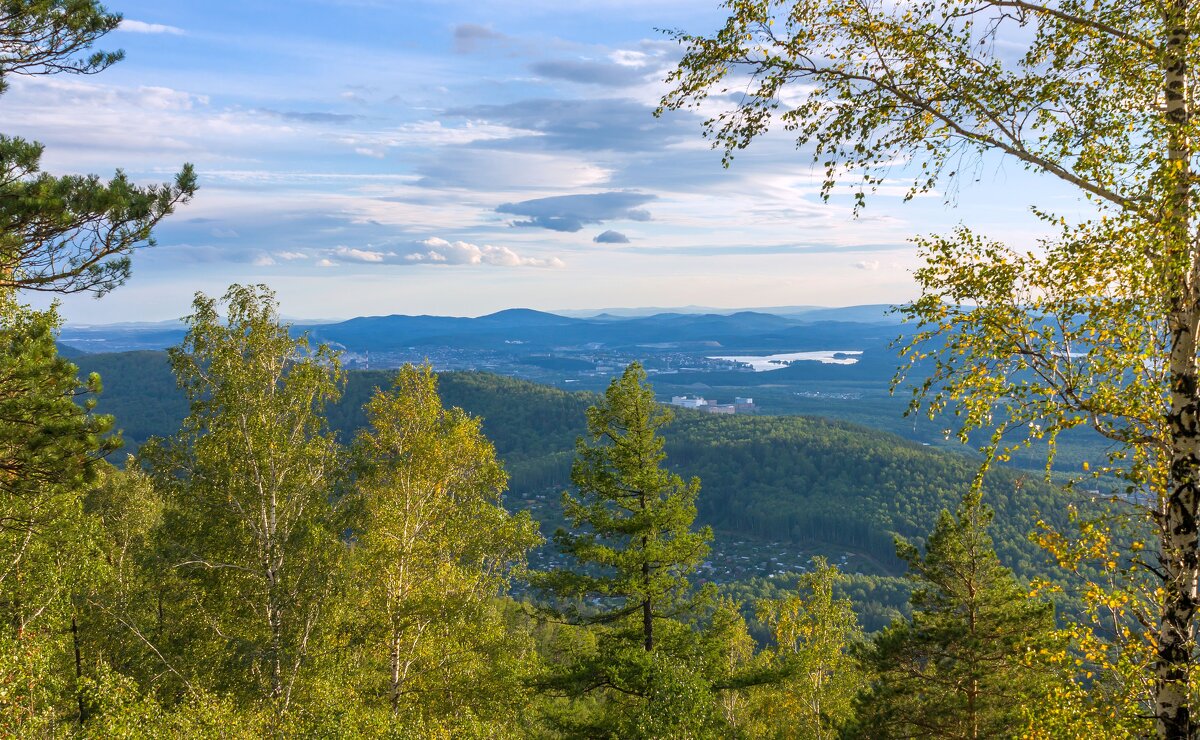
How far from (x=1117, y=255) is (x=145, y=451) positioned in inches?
700

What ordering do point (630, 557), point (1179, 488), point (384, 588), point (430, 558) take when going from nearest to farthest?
point (1179, 488) → point (630, 557) → point (384, 588) → point (430, 558)

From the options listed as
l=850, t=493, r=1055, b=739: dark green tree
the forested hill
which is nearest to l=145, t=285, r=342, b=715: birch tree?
l=850, t=493, r=1055, b=739: dark green tree

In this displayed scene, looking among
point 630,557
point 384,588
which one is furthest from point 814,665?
point 384,588

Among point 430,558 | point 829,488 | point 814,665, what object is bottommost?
point 829,488

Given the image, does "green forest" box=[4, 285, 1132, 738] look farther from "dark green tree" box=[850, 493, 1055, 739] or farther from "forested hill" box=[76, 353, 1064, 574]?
"forested hill" box=[76, 353, 1064, 574]

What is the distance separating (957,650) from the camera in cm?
1606

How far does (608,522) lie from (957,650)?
339 inches

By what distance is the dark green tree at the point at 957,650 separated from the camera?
15.4 m

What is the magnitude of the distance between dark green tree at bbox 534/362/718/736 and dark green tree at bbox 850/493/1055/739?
17.3ft

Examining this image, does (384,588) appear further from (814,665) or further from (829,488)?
(829,488)

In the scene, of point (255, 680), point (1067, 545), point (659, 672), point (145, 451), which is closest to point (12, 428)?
point (145, 451)

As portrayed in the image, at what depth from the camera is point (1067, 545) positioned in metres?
6.52

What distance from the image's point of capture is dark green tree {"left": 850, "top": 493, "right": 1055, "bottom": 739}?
50.4 feet

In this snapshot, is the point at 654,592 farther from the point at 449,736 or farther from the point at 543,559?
the point at 543,559
